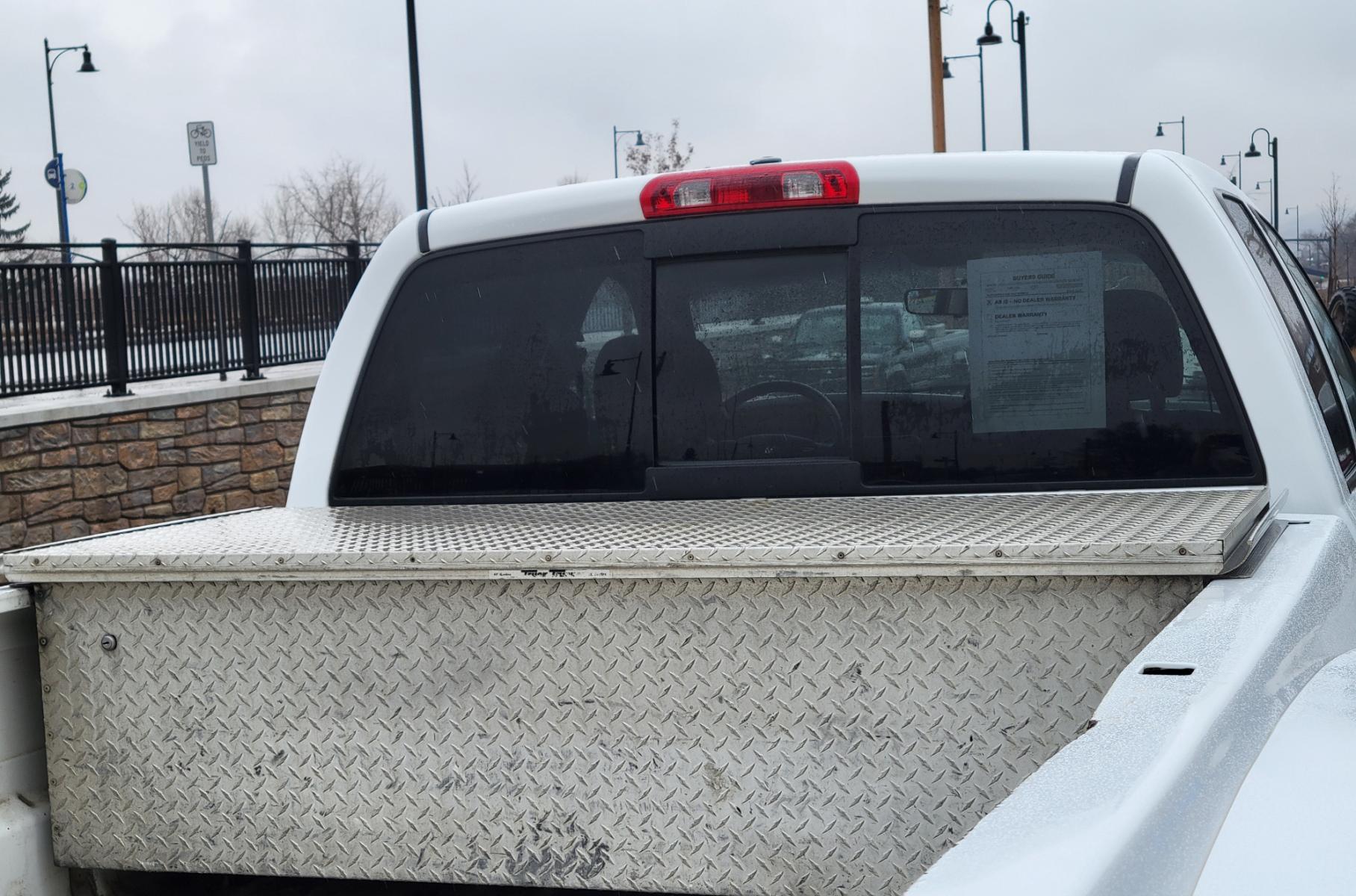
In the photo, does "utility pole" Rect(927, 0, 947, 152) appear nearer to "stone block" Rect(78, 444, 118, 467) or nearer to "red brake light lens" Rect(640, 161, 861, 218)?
"stone block" Rect(78, 444, 118, 467)

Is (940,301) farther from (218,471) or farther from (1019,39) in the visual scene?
(1019,39)

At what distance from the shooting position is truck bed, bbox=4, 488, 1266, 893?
8.15 feet

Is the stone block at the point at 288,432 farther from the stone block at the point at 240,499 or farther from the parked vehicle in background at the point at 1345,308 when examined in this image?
the parked vehicle in background at the point at 1345,308

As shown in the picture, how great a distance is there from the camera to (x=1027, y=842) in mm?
1236

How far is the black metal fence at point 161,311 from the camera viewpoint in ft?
41.7

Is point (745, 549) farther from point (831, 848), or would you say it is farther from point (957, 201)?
point (957, 201)

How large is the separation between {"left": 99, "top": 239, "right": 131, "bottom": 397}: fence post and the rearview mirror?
1136cm

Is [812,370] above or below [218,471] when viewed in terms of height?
above

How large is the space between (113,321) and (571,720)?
40.0ft

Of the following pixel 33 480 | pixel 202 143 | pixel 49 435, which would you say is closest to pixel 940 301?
pixel 33 480

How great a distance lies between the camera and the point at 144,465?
42.6 feet

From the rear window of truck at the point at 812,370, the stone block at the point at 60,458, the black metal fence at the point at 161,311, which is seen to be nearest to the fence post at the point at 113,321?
the black metal fence at the point at 161,311

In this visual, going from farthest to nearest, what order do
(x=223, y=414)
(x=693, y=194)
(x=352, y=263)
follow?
1. (x=352, y=263)
2. (x=223, y=414)
3. (x=693, y=194)

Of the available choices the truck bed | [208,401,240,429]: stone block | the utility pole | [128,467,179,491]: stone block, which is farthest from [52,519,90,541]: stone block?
the utility pole
